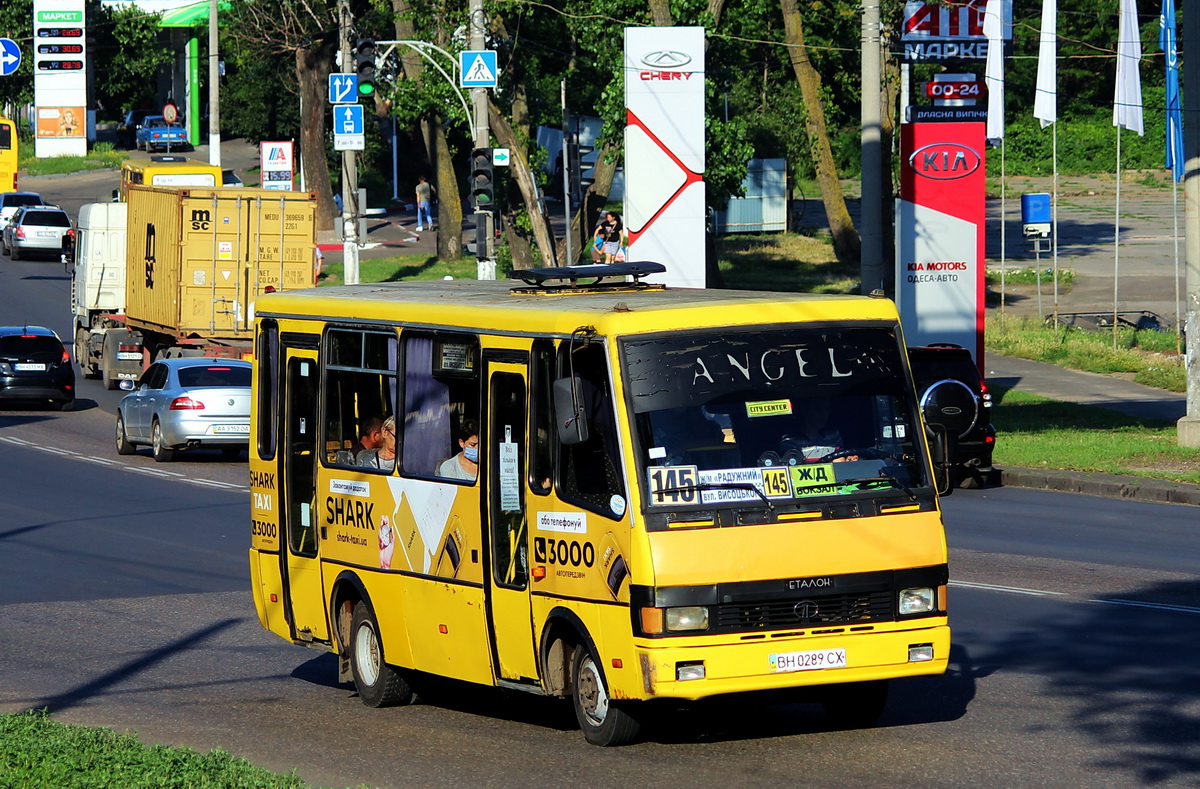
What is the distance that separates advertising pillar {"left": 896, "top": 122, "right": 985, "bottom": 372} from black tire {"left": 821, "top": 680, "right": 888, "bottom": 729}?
60.9 feet

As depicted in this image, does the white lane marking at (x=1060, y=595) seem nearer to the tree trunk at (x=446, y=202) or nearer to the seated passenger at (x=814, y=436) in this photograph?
the seated passenger at (x=814, y=436)

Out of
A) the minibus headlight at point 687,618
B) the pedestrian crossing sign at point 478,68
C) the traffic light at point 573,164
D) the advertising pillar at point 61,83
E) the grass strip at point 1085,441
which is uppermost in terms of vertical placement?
the advertising pillar at point 61,83

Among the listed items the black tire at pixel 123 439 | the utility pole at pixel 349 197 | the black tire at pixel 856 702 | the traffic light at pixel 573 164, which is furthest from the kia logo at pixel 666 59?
the black tire at pixel 856 702

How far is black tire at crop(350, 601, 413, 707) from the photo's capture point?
10789 mm

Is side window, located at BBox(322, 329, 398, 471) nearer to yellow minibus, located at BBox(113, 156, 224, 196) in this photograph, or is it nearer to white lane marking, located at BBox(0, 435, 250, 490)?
white lane marking, located at BBox(0, 435, 250, 490)

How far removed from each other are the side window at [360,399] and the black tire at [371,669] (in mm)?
926

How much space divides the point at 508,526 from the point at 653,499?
1.22 metres

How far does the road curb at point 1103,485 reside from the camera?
20.8m

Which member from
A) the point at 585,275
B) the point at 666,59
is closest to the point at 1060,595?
the point at 585,275

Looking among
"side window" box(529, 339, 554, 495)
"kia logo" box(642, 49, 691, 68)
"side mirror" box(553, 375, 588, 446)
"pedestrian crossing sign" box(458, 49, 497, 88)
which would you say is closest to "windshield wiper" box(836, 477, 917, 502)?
"side mirror" box(553, 375, 588, 446)

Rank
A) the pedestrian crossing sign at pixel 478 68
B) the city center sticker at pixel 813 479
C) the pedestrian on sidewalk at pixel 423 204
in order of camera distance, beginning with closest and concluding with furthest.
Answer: the city center sticker at pixel 813 479 < the pedestrian crossing sign at pixel 478 68 < the pedestrian on sidewalk at pixel 423 204

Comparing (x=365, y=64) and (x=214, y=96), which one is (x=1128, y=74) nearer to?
(x=365, y=64)

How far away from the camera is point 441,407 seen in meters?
10.2

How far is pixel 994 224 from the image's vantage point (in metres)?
67.5
